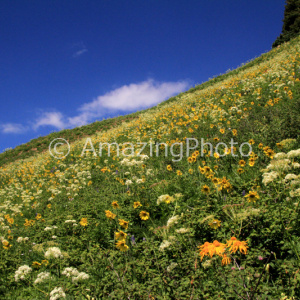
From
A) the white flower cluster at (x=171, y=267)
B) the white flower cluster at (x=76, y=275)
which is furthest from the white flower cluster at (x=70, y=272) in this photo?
the white flower cluster at (x=171, y=267)

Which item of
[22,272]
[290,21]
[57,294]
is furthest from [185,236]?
[290,21]

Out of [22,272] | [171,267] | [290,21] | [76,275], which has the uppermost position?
[290,21]

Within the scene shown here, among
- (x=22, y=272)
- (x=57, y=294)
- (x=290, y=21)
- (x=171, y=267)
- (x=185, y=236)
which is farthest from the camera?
(x=290, y=21)

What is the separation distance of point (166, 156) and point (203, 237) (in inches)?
160

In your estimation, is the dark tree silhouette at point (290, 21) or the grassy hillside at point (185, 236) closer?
the grassy hillside at point (185, 236)

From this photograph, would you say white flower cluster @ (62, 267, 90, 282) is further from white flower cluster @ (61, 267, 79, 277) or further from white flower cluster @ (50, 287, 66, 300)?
white flower cluster @ (50, 287, 66, 300)

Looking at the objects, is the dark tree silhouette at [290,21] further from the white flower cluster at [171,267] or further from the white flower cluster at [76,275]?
the white flower cluster at [76,275]

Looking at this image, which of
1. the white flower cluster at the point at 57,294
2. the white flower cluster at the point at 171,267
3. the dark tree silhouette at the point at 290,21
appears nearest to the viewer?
the white flower cluster at the point at 57,294

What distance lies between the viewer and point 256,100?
7.94 m

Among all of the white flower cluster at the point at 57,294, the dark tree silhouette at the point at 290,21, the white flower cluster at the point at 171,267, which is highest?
the dark tree silhouette at the point at 290,21

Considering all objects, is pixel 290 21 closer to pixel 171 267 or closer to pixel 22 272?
pixel 171 267

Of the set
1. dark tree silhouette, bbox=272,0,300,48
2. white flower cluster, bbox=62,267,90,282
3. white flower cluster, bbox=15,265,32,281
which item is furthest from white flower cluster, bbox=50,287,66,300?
dark tree silhouette, bbox=272,0,300,48

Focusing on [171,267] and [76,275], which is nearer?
[171,267]

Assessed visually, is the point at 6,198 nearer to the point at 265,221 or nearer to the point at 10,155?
the point at 265,221
